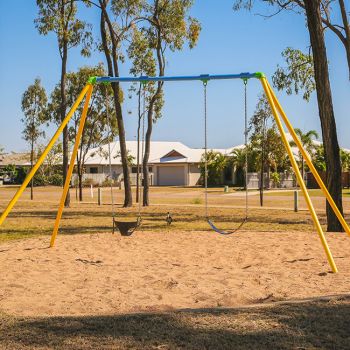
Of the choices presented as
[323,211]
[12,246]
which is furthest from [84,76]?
[12,246]

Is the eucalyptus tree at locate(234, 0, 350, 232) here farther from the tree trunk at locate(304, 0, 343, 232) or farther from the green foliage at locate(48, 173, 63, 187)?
the green foliage at locate(48, 173, 63, 187)

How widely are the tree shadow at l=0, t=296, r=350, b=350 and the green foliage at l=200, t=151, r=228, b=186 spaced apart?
2036 inches

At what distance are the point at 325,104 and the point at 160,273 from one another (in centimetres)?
815

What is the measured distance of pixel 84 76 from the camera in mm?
34719

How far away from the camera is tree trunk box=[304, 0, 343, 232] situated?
1509 centimetres

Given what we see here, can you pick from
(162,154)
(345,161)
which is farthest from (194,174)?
(345,161)

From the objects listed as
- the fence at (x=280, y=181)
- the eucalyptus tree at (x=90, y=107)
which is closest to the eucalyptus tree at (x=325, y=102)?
the eucalyptus tree at (x=90, y=107)

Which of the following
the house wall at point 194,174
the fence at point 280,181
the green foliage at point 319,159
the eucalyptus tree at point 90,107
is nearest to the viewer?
the eucalyptus tree at point 90,107

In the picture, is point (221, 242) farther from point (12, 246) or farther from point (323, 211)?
point (323, 211)

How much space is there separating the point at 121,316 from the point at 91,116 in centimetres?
3113

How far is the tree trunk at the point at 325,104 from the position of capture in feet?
49.5

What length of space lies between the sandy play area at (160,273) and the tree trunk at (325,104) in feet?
7.15

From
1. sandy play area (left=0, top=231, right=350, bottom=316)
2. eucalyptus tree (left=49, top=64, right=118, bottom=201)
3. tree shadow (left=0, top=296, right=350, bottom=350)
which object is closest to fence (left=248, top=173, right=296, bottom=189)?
eucalyptus tree (left=49, top=64, right=118, bottom=201)

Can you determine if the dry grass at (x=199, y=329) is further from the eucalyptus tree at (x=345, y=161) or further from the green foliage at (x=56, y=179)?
the green foliage at (x=56, y=179)
